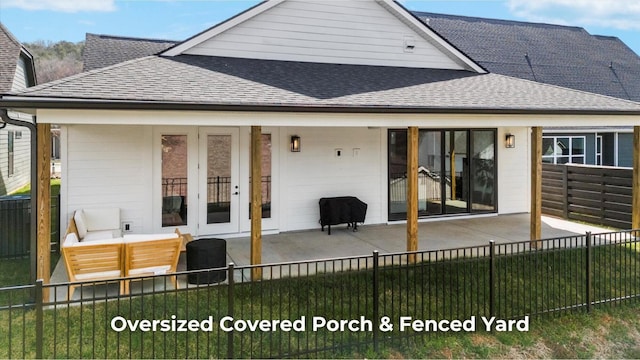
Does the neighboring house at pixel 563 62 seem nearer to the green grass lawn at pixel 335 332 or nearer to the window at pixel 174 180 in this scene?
the green grass lawn at pixel 335 332

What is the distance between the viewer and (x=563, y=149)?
14.6m

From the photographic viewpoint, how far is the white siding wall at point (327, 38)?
10.1 m

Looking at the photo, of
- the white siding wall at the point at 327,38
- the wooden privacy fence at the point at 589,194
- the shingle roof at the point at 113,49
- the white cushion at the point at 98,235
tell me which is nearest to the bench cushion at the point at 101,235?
the white cushion at the point at 98,235

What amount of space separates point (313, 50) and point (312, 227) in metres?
4.15

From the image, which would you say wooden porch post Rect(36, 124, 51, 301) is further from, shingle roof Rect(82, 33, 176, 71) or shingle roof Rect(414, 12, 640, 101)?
shingle roof Rect(414, 12, 640, 101)

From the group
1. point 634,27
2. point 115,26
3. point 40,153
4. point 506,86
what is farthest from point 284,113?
point 634,27

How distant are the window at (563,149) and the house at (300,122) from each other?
2.48 metres

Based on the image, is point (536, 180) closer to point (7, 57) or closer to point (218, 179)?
point (218, 179)

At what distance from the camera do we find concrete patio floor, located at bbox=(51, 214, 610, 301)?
320 inches

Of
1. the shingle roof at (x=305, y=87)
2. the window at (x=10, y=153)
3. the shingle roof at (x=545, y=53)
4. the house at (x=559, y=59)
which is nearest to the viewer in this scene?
the shingle roof at (x=305, y=87)

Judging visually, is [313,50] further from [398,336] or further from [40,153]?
[398,336]

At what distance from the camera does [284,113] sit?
22.0 feet

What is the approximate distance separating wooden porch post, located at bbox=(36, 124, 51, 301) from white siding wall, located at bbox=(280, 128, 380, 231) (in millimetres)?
5080

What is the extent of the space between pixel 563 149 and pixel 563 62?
561 centimetres
